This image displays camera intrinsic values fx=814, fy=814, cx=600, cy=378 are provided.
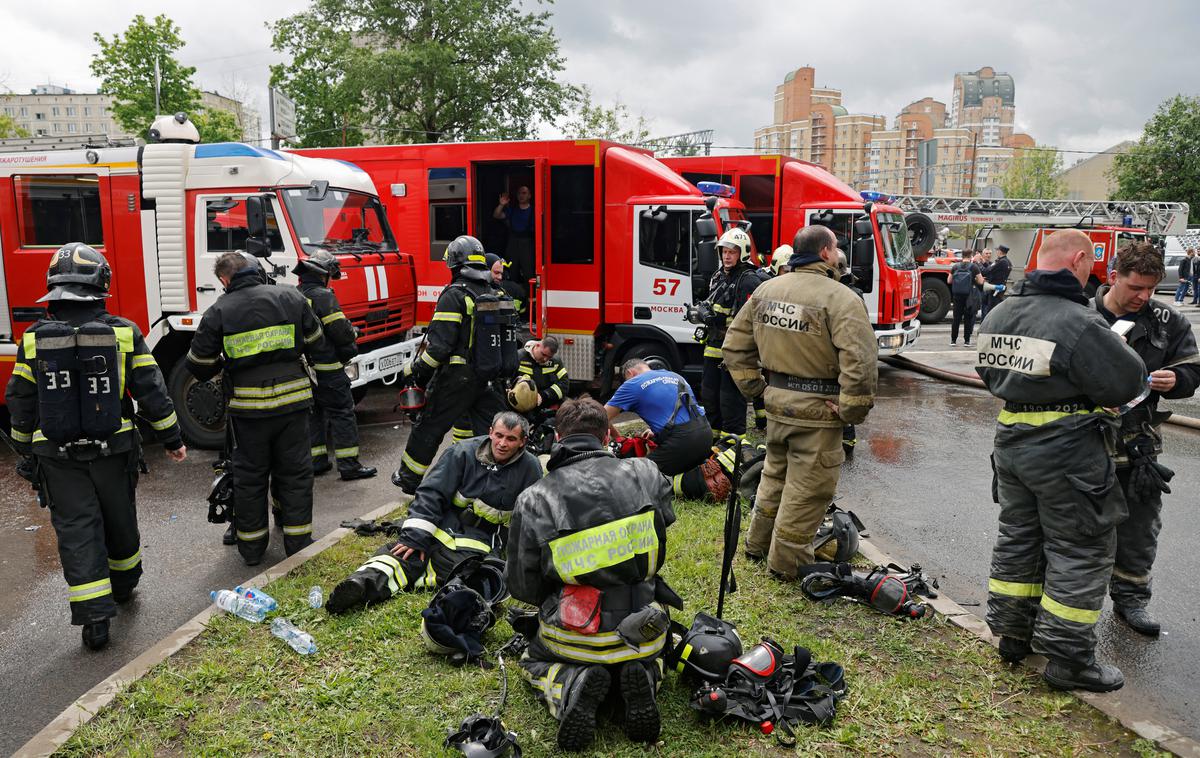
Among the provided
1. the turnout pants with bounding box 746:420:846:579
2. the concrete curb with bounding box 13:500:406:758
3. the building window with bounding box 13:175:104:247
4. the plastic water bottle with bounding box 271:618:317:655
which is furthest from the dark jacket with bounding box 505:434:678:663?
the building window with bounding box 13:175:104:247

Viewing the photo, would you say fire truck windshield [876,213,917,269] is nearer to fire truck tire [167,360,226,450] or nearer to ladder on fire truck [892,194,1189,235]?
fire truck tire [167,360,226,450]

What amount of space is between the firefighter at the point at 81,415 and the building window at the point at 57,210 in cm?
454

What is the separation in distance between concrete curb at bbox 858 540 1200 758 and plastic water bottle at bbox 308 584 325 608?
10.7 feet

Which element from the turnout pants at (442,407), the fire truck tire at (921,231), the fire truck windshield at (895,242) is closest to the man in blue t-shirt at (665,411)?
the turnout pants at (442,407)

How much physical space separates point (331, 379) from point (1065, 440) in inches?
214

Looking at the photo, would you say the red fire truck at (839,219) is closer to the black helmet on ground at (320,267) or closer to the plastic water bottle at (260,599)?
the black helmet on ground at (320,267)

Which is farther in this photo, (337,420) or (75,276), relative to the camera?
(337,420)

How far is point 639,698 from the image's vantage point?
3.06 m

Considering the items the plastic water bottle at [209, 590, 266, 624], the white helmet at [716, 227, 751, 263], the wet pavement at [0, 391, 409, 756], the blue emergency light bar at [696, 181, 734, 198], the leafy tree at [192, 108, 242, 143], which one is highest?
the leafy tree at [192, 108, 242, 143]

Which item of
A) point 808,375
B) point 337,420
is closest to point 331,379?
point 337,420

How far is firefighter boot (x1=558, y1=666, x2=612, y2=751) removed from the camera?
301 centimetres

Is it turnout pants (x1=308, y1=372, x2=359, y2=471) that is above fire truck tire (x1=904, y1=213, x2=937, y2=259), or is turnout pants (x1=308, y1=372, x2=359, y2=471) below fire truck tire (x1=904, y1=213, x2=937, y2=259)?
below

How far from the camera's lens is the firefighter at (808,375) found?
4.33m

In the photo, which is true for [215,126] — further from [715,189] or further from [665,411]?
[665,411]
